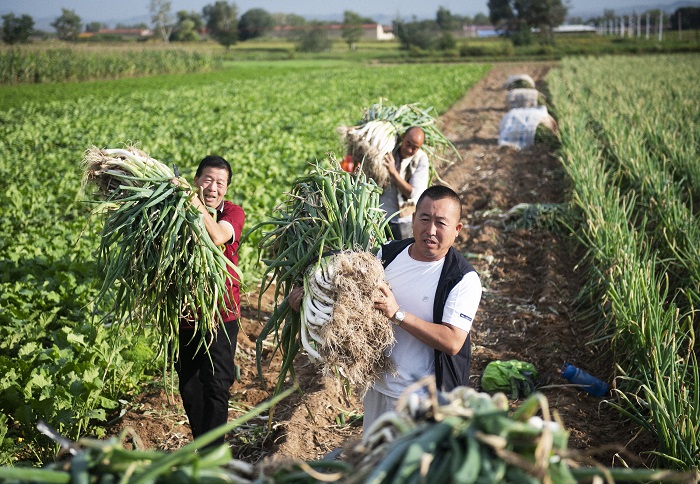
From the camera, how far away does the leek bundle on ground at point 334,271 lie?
2.51 m

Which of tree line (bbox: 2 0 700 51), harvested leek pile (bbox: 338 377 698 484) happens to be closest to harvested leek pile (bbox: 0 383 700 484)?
harvested leek pile (bbox: 338 377 698 484)

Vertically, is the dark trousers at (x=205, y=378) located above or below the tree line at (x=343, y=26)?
below

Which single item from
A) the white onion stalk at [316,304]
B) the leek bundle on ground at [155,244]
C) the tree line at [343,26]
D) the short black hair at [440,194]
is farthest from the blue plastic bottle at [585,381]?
A: the tree line at [343,26]

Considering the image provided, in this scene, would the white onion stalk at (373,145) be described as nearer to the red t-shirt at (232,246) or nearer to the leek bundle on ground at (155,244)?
the red t-shirt at (232,246)

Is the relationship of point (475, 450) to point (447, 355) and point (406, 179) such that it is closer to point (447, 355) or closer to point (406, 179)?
point (447, 355)

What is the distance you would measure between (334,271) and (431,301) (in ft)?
1.33

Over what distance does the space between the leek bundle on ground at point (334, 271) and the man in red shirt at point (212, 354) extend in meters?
0.40

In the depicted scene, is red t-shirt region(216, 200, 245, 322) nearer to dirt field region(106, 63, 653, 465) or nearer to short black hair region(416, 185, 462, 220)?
dirt field region(106, 63, 653, 465)

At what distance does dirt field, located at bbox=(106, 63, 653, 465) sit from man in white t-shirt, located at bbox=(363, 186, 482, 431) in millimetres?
739

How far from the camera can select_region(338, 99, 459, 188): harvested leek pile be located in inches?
181

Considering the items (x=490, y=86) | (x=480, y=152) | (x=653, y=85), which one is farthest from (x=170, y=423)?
(x=490, y=86)

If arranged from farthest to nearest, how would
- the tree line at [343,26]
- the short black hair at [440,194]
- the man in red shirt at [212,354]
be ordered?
the tree line at [343,26] < the man in red shirt at [212,354] < the short black hair at [440,194]

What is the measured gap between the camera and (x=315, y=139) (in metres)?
12.7

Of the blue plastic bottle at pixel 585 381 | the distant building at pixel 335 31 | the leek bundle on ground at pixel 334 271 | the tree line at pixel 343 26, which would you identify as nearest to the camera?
the leek bundle on ground at pixel 334 271
